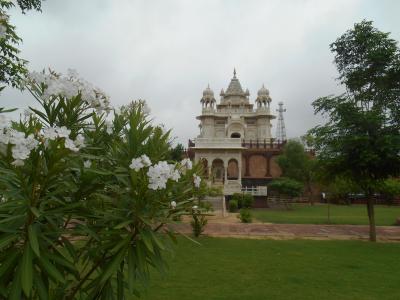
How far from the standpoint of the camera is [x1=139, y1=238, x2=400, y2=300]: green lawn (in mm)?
5711

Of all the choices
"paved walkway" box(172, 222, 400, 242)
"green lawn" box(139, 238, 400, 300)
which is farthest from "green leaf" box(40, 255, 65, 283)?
"paved walkway" box(172, 222, 400, 242)

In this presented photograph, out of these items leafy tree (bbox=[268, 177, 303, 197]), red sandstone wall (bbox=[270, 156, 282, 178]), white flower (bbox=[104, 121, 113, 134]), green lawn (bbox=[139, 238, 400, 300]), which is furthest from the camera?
red sandstone wall (bbox=[270, 156, 282, 178])

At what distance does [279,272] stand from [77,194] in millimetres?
5609

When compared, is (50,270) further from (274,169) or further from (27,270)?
(274,169)

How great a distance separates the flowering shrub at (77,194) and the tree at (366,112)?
1019 centimetres

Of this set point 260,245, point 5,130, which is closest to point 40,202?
point 5,130

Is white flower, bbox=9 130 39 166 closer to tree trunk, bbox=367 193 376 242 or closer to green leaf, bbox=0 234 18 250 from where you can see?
green leaf, bbox=0 234 18 250

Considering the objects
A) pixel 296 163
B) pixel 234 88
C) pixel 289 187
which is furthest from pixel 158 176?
pixel 234 88

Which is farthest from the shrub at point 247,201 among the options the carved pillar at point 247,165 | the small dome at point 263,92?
the small dome at point 263,92

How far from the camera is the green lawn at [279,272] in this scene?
225 inches

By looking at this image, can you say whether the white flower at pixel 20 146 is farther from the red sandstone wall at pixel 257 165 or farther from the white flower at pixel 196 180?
the red sandstone wall at pixel 257 165

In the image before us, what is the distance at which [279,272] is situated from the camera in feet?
23.3

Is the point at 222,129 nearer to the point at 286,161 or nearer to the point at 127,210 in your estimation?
the point at 286,161

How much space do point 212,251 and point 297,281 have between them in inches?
128
